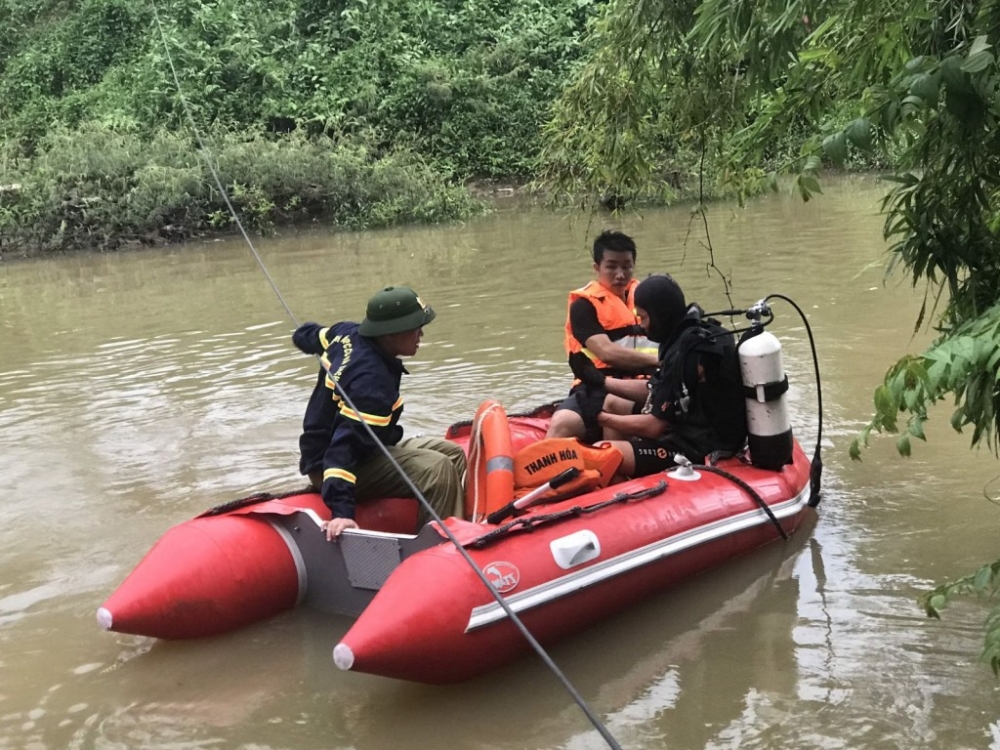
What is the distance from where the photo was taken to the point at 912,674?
12.3 feet

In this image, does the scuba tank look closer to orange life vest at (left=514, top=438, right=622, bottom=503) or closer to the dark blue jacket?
orange life vest at (left=514, top=438, right=622, bottom=503)

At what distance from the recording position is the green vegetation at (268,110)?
2119 cm

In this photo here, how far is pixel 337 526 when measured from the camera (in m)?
4.18

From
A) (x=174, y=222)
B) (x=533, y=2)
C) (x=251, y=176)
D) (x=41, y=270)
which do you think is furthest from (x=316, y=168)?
(x=533, y=2)

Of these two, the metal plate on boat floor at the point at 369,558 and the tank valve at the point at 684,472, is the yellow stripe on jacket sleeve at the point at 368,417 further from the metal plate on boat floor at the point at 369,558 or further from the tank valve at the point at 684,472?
the tank valve at the point at 684,472

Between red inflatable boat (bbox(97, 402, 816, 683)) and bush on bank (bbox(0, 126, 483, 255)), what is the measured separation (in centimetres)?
1705

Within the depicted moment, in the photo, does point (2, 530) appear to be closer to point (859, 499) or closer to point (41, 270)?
point (859, 499)

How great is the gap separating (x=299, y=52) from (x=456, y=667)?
25.4 m

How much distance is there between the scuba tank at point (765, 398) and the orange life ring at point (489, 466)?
3.79 ft

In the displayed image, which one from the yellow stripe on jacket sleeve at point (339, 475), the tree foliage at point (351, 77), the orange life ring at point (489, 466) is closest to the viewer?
the yellow stripe on jacket sleeve at point (339, 475)

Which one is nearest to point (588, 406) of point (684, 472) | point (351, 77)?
point (684, 472)

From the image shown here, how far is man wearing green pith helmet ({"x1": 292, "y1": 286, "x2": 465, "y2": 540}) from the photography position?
14.0ft

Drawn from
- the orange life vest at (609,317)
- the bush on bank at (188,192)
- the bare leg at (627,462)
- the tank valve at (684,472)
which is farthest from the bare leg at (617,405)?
the bush on bank at (188,192)

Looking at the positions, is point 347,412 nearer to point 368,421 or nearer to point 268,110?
point 368,421
